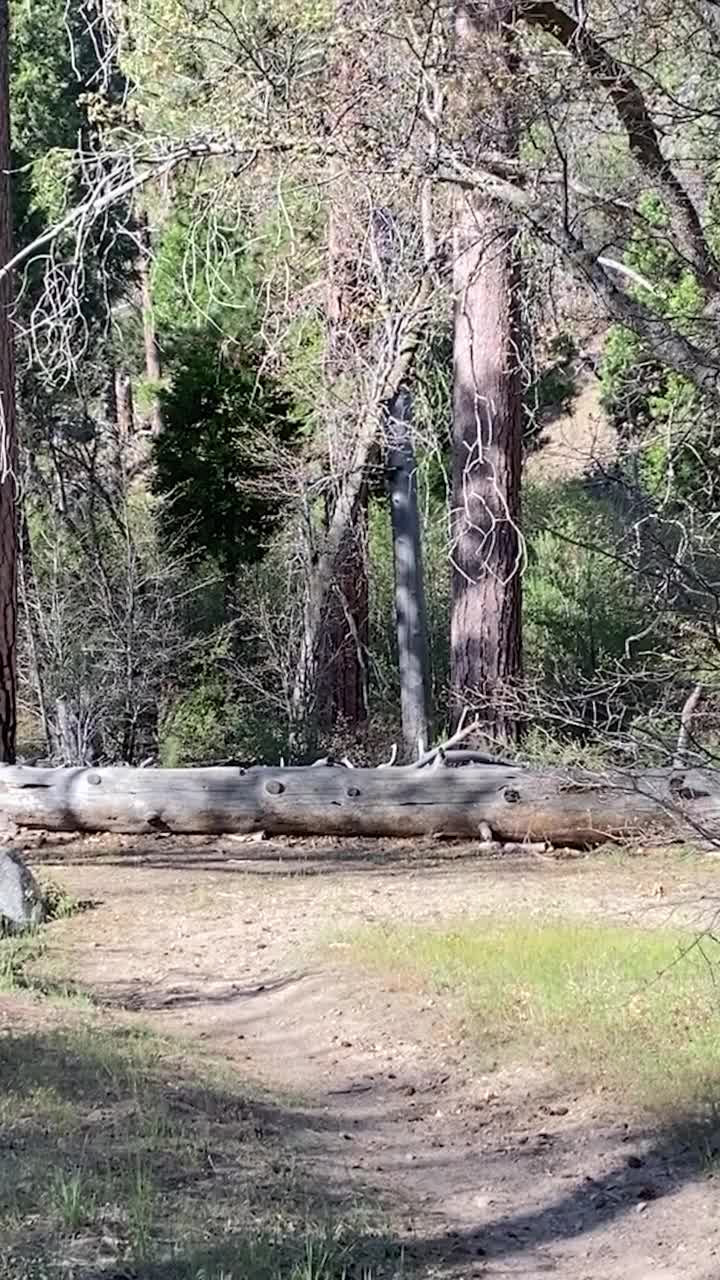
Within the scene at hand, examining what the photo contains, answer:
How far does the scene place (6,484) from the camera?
13.2 metres

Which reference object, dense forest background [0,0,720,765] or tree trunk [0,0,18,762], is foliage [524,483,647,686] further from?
tree trunk [0,0,18,762]

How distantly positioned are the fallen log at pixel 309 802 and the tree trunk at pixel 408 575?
3813mm

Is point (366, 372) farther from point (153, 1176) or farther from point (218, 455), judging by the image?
point (153, 1176)

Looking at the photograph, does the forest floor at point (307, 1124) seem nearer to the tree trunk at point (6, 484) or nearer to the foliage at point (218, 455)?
the tree trunk at point (6, 484)

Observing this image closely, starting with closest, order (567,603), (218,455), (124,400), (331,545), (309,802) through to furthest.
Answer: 1. (309,802)
2. (331,545)
3. (218,455)
4. (567,603)
5. (124,400)

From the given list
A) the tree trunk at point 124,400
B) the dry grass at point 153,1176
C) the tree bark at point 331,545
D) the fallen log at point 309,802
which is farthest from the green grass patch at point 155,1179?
the tree trunk at point 124,400

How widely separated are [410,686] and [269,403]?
4635 mm

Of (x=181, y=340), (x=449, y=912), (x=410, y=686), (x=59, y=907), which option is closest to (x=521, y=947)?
(x=449, y=912)

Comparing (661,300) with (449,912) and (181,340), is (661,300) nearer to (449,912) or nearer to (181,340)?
(449,912)

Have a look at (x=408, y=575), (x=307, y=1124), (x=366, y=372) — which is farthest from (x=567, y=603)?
(x=307, y=1124)

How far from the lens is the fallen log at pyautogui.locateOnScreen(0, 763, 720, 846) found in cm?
1266

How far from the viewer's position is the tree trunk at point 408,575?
669 inches

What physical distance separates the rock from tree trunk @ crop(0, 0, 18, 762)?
376 cm

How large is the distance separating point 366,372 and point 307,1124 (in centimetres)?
1088
